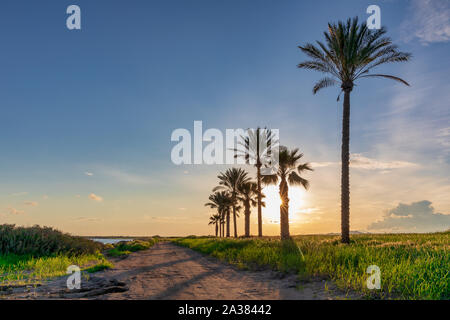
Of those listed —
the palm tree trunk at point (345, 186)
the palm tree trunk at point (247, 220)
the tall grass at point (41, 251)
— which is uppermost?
the palm tree trunk at point (345, 186)

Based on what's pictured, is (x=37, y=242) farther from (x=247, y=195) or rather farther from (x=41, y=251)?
(x=247, y=195)

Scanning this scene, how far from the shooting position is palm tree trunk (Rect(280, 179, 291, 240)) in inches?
1356

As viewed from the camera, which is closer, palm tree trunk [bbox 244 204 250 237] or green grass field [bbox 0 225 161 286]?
green grass field [bbox 0 225 161 286]

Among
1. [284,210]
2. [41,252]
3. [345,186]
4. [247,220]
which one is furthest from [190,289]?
[247,220]

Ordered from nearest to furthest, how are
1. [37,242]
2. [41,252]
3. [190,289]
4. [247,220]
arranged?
[190,289]
[41,252]
[37,242]
[247,220]

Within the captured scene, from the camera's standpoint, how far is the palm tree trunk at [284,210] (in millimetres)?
34441

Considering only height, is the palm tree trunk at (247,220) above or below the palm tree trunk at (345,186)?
below

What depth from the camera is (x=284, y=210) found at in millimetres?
35219

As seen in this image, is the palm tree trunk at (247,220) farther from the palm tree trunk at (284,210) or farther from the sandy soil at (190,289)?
the sandy soil at (190,289)

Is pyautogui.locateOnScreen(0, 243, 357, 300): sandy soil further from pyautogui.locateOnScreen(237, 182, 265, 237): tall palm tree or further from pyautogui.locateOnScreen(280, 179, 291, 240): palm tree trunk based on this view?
pyautogui.locateOnScreen(237, 182, 265, 237): tall palm tree

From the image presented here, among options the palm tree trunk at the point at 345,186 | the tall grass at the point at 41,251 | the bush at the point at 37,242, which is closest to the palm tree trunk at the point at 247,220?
the palm tree trunk at the point at 345,186

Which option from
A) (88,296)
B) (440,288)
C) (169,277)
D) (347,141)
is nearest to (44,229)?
(169,277)

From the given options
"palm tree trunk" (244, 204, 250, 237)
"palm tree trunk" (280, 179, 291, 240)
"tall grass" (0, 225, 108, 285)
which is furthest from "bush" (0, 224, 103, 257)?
"palm tree trunk" (244, 204, 250, 237)
